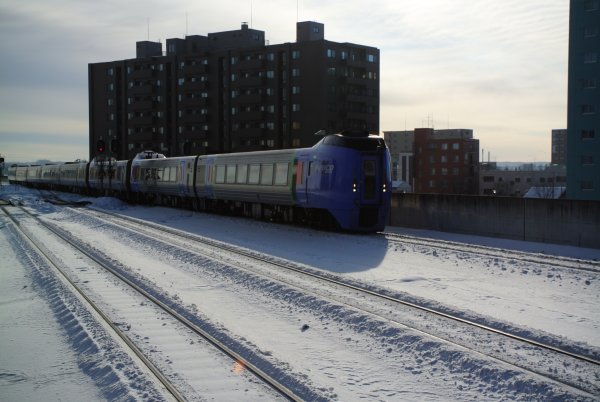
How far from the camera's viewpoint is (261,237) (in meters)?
21.1

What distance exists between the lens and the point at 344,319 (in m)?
9.18

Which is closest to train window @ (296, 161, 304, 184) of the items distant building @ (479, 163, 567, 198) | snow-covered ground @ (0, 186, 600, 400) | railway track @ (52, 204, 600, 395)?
snow-covered ground @ (0, 186, 600, 400)

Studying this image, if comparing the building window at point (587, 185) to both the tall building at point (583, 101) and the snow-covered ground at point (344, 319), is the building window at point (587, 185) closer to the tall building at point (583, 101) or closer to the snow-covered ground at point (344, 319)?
the tall building at point (583, 101)

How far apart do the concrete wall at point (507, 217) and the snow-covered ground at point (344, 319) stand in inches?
46.3

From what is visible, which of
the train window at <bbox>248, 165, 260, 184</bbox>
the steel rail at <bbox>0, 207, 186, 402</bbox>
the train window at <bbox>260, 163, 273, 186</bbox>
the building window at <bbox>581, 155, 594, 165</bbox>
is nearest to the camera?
the steel rail at <bbox>0, 207, 186, 402</bbox>

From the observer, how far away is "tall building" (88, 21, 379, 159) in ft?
263

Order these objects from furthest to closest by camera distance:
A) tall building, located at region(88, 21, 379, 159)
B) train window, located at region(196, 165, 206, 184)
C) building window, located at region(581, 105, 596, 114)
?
tall building, located at region(88, 21, 379, 159) → building window, located at region(581, 105, 596, 114) → train window, located at region(196, 165, 206, 184)

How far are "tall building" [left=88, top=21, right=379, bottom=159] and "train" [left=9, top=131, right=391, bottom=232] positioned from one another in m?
40.8

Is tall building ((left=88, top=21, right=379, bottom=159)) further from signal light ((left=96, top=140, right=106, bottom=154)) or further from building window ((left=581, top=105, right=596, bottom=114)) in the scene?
signal light ((left=96, top=140, right=106, bottom=154))

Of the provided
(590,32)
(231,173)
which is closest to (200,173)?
(231,173)

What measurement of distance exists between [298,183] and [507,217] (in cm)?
778

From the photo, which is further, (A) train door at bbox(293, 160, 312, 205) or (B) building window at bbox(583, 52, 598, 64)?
(B) building window at bbox(583, 52, 598, 64)

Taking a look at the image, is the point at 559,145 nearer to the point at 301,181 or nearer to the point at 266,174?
the point at 266,174

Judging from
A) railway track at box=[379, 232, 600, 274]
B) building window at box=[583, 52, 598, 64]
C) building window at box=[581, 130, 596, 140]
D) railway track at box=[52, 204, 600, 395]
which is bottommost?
railway track at box=[52, 204, 600, 395]
